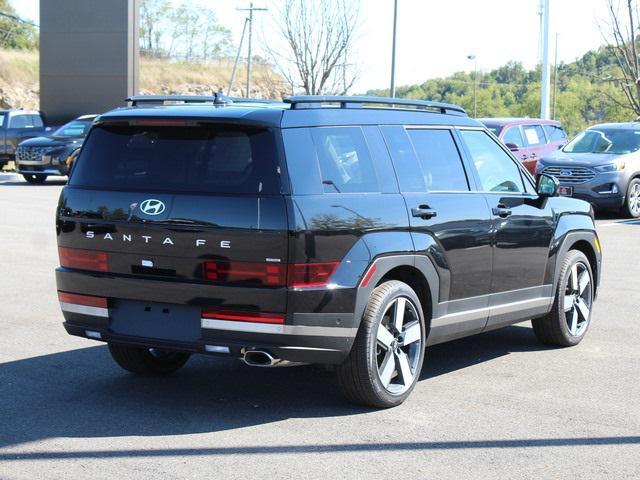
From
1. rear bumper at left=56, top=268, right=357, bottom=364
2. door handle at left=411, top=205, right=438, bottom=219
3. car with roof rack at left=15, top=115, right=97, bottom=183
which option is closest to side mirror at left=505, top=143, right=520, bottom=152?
car with roof rack at left=15, top=115, right=97, bottom=183

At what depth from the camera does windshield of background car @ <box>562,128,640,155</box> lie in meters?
21.6

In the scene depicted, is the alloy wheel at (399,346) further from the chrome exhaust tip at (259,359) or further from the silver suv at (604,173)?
the silver suv at (604,173)

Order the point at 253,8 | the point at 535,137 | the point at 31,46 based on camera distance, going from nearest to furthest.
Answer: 1. the point at 535,137
2. the point at 253,8
3. the point at 31,46

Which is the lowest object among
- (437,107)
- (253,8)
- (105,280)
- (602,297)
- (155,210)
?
(602,297)

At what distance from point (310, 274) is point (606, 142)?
689 inches

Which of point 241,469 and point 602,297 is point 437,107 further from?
point 602,297

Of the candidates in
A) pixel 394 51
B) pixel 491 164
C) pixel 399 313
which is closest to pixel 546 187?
pixel 491 164

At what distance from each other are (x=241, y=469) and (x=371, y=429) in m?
1.01

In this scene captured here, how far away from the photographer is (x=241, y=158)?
5.79 m

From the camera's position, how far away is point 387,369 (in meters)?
6.20

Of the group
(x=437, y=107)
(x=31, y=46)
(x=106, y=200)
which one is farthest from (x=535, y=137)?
(x=31, y=46)

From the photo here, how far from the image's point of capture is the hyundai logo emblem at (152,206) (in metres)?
5.88

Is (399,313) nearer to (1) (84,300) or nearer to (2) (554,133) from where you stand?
(1) (84,300)

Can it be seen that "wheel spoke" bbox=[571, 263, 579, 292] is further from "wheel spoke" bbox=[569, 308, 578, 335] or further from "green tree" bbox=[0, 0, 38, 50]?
"green tree" bbox=[0, 0, 38, 50]
